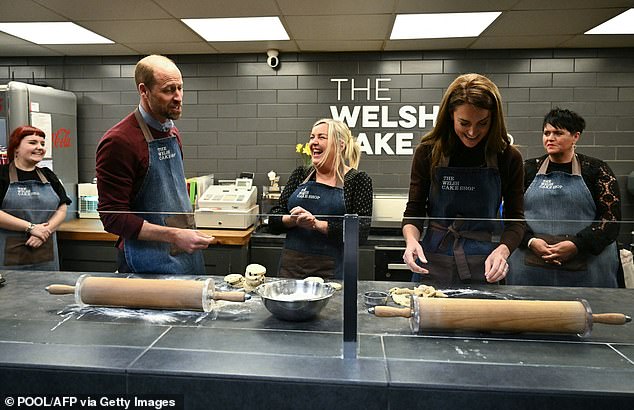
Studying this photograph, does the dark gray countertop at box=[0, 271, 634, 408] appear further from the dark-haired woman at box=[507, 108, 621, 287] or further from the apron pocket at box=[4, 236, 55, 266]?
the apron pocket at box=[4, 236, 55, 266]

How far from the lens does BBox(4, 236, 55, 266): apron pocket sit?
5.51 ft

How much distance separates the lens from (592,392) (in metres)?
1.05

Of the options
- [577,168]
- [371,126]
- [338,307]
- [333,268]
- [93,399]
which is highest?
[371,126]

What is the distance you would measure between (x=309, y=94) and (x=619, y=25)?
7.51 feet

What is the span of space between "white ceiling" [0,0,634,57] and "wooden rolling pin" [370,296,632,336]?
7.00 feet

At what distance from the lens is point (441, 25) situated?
3.49 meters

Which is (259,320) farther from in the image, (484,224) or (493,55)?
(493,55)

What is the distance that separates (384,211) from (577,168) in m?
1.68

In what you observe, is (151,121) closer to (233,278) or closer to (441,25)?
(233,278)

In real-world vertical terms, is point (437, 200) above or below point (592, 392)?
above

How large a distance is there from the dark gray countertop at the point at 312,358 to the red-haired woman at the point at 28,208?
Result: 29 centimetres

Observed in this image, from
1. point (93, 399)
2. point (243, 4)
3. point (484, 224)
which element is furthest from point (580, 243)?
point (243, 4)

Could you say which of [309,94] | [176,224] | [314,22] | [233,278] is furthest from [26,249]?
[309,94]

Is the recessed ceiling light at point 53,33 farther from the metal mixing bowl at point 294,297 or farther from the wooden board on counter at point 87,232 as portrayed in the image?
the metal mixing bowl at point 294,297
